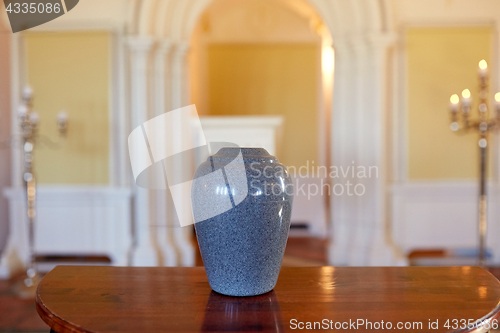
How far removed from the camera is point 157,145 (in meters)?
3.41

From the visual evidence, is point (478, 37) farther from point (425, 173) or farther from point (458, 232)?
point (458, 232)

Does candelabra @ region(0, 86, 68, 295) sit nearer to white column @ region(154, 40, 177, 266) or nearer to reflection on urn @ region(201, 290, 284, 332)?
white column @ region(154, 40, 177, 266)

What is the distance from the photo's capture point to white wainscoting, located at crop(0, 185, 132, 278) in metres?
3.37

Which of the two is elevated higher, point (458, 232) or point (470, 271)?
point (470, 271)

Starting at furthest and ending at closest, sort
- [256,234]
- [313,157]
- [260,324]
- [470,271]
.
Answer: [313,157], [470,271], [256,234], [260,324]

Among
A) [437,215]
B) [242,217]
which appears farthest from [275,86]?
[242,217]

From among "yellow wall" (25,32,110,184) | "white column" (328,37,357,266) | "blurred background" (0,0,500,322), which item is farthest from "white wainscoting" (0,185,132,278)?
"white column" (328,37,357,266)

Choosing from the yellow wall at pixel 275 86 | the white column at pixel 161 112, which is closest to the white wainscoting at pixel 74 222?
the white column at pixel 161 112

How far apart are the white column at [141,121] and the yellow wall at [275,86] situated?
3.12 m

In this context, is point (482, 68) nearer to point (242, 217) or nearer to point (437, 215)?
point (437, 215)

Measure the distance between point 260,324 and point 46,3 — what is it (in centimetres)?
351

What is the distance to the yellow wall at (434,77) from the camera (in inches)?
134

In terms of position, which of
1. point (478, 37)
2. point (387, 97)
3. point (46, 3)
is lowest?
point (387, 97)

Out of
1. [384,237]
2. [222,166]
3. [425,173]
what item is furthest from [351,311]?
[425,173]
